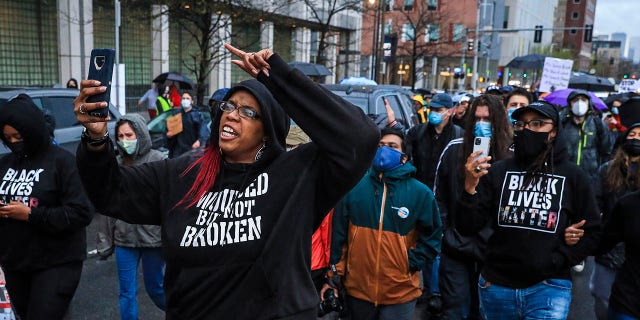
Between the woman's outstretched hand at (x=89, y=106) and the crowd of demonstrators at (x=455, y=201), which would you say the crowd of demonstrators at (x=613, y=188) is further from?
the woman's outstretched hand at (x=89, y=106)

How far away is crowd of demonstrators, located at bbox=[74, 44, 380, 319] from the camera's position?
2045mm

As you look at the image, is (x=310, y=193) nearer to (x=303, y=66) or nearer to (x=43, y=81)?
(x=303, y=66)

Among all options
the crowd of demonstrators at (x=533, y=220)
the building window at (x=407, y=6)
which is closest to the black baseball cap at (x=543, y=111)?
the crowd of demonstrators at (x=533, y=220)

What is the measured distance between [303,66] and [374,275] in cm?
1238

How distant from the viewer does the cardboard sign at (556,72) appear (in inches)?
528

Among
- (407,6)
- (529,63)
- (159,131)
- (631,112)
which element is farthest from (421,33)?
(631,112)

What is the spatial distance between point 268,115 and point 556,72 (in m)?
12.9

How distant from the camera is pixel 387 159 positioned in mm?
3865

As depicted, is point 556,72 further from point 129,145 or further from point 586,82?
point 586,82

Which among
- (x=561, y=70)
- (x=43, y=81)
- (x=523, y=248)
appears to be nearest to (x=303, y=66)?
(x=561, y=70)

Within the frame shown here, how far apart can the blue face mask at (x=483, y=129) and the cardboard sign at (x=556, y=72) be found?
963cm

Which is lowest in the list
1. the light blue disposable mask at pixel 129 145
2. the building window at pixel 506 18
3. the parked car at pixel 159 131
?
the parked car at pixel 159 131

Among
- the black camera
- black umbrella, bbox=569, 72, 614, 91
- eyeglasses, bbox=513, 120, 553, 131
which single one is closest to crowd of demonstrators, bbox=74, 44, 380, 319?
the black camera

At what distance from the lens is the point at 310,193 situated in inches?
86.2
